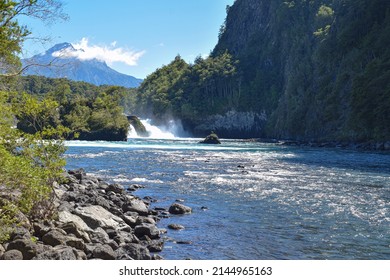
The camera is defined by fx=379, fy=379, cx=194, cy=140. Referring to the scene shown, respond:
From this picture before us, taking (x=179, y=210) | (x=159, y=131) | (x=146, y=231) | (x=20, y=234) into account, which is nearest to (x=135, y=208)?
(x=179, y=210)

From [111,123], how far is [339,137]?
53.2m

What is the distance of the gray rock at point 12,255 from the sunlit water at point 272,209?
15.2 feet

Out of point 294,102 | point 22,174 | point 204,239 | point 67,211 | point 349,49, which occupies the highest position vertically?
point 349,49

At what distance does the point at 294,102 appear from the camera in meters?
108

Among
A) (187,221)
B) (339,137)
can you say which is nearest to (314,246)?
(187,221)

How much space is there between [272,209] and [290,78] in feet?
338

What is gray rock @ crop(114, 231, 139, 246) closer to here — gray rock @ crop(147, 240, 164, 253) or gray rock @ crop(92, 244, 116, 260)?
gray rock @ crop(147, 240, 164, 253)

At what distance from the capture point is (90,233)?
42.9 ft

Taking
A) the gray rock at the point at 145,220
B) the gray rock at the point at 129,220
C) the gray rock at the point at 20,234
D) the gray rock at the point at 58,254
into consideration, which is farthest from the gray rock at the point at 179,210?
the gray rock at the point at 58,254

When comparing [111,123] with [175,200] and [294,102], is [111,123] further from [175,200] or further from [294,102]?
[175,200]

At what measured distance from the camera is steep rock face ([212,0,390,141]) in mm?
73000

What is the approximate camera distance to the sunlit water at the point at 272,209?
13555mm

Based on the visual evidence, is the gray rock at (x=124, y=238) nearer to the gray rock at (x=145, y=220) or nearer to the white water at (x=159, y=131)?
the gray rock at (x=145, y=220)

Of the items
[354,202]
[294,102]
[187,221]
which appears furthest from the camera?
[294,102]
